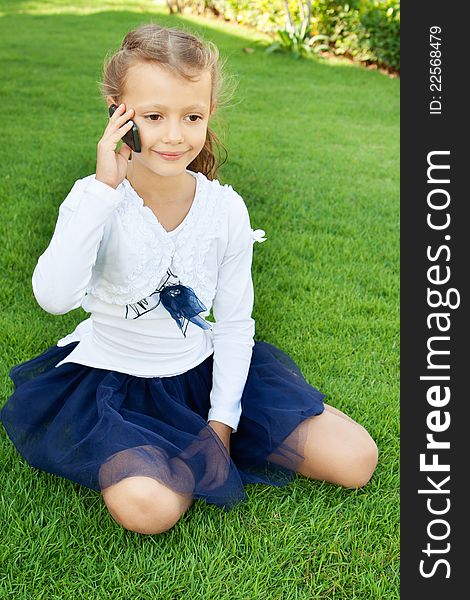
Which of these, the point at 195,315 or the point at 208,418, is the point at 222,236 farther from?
the point at 208,418

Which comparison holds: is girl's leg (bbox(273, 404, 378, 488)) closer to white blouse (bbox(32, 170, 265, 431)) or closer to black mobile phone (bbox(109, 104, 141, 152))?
white blouse (bbox(32, 170, 265, 431))

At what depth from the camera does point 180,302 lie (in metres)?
2.16

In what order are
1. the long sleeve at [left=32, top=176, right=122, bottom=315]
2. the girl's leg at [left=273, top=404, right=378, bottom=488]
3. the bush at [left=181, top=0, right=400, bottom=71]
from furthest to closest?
the bush at [left=181, top=0, right=400, bottom=71]
the girl's leg at [left=273, top=404, right=378, bottom=488]
the long sleeve at [left=32, top=176, right=122, bottom=315]

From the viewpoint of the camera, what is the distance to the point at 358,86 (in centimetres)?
770

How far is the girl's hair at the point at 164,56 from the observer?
2.00m

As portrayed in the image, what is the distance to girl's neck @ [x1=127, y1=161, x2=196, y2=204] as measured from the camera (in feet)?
7.14

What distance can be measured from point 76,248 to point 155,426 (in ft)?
1.73

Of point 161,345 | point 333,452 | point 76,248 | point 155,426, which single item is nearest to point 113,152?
point 76,248

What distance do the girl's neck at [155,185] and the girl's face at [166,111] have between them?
0.09m

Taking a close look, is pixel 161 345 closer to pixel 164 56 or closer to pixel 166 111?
pixel 166 111

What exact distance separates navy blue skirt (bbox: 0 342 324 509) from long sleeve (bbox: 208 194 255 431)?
0.09m

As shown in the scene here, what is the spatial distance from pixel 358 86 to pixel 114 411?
623 centimetres

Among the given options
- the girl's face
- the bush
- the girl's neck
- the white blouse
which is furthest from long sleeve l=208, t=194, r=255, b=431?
the bush

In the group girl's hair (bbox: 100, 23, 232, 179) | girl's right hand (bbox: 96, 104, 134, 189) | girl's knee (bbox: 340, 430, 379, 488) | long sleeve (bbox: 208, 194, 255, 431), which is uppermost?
girl's hair (bbox: 100, 23, 232, 179)
